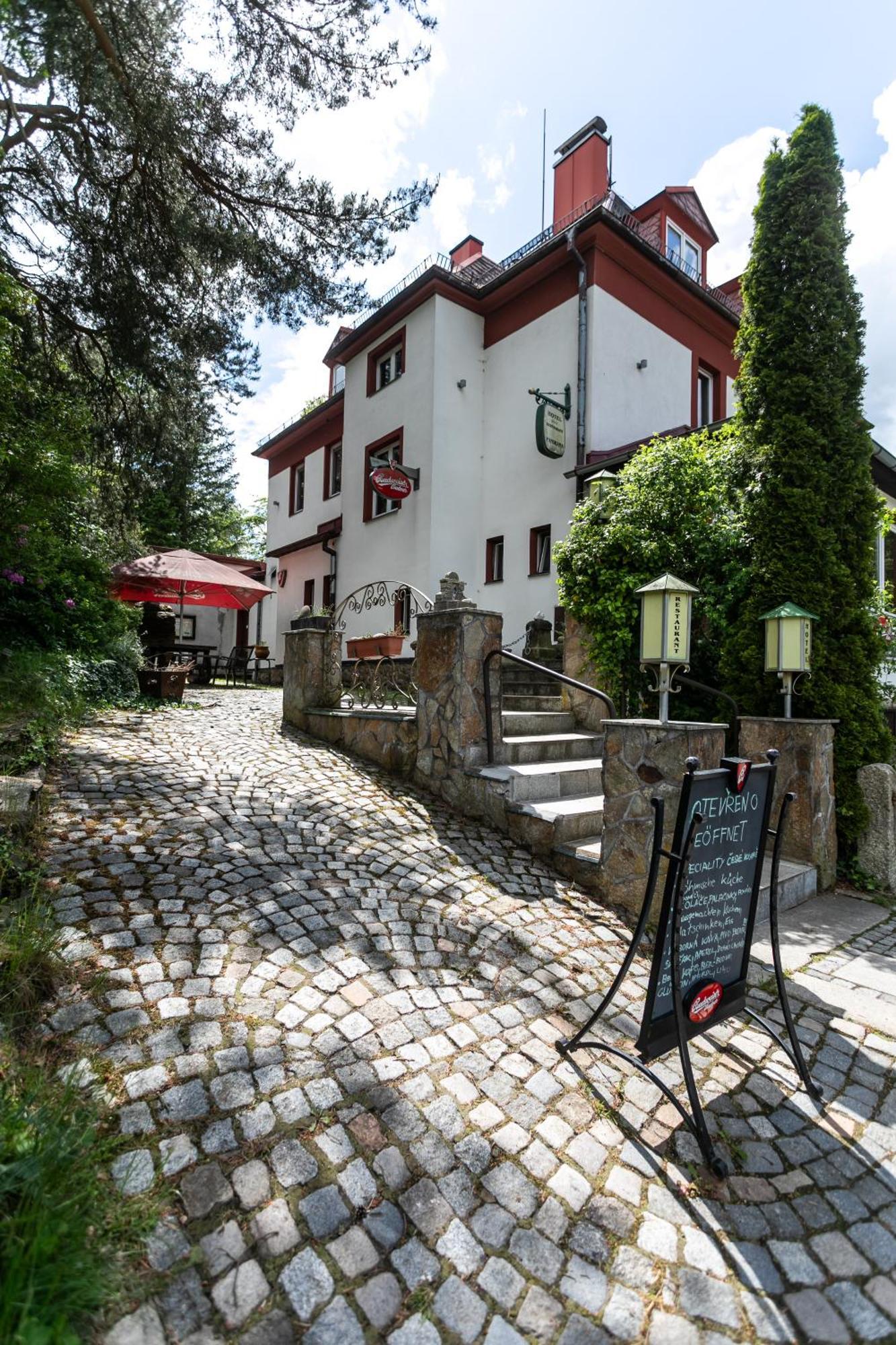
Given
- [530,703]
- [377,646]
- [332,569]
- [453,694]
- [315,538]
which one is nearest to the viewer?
[453,694]

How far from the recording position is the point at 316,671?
682 cm

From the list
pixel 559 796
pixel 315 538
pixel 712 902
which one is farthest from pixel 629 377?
pixel 712 902

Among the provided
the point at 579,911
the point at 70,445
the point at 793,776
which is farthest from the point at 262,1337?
the point at 70,445

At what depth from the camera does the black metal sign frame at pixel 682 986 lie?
6.76 feet

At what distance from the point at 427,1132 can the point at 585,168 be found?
47.7ft

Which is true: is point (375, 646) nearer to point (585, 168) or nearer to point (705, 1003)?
point (705, 1003)

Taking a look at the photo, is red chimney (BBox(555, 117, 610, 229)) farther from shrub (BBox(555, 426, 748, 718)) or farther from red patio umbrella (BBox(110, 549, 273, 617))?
red patio umbrella (BBox(110, 549, 273, 617))

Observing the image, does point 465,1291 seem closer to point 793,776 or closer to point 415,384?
point 793,776

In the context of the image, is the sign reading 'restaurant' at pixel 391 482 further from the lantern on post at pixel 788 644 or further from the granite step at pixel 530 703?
the lantern on post at pixel 788 644

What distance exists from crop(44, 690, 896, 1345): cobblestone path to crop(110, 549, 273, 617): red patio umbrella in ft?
24.9

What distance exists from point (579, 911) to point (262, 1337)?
2458 millimetres

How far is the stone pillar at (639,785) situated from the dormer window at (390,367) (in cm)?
1149

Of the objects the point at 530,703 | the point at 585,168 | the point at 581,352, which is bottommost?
the point at 530,703

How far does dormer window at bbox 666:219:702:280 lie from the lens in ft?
Answer: 40.4
